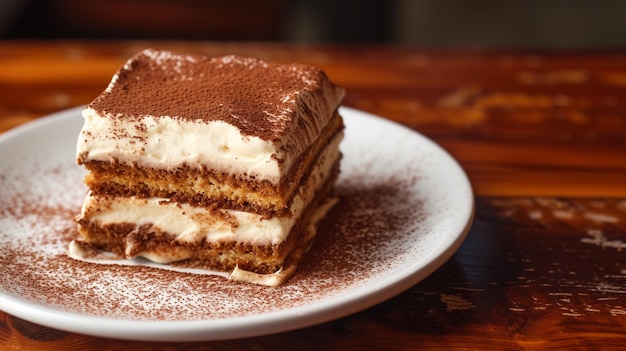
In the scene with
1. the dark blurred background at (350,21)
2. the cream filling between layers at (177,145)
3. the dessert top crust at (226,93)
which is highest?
the dark blurred background at (350,21)

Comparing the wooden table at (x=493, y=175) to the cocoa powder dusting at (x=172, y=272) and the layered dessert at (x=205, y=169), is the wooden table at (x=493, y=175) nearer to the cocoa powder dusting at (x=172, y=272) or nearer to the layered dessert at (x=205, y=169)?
the cocoa powder dusting at (x=172, y=272)

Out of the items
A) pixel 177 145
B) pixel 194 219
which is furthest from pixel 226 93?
pixel 194 219

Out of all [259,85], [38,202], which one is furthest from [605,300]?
[38,202]

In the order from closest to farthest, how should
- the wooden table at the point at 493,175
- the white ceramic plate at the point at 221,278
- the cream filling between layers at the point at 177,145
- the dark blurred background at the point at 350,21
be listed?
the white ceramic plate at the point at 221,278 < the wooden table at the point at 493,175 < the cream filling between layers at the point at 177,145 < the dark blurred background at the point at 350,21

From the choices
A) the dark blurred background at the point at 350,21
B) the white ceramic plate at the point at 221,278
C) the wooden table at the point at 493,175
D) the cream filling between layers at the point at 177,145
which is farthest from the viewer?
the dark blurred background at the point at 350,21

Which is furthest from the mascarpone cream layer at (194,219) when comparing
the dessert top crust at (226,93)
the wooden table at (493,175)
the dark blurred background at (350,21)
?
the dark blurred background at (350,21)

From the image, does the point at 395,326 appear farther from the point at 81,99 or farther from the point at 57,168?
the point at 81,99

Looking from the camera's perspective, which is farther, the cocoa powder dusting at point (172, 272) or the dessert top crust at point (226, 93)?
the dessert top crust at point (226, 93)
